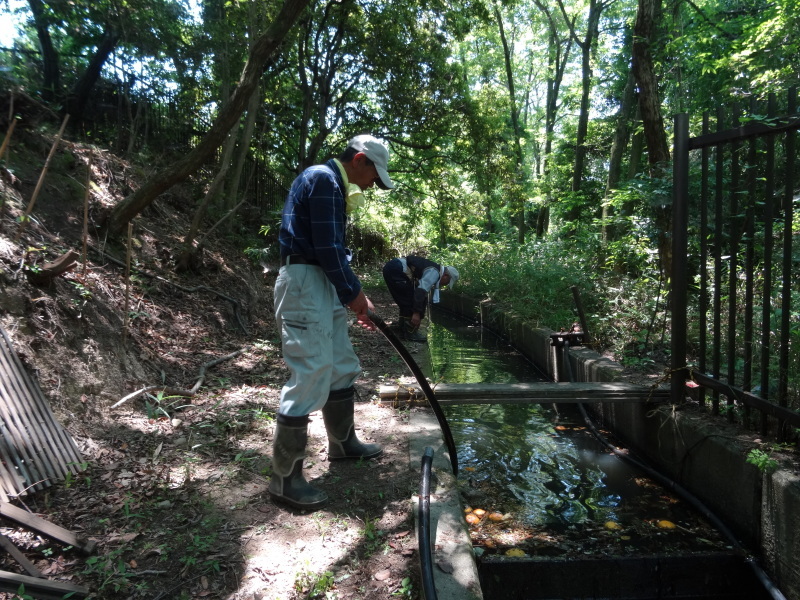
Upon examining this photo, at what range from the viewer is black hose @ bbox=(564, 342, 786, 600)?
278 cm

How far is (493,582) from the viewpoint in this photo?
2.88m

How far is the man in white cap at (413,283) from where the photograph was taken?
762cm

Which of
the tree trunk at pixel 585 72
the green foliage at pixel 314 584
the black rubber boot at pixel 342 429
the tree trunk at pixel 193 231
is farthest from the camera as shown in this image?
the tree trunk at pixel 585 72

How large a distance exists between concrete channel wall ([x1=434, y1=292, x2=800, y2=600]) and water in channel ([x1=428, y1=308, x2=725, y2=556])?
0.19 metres

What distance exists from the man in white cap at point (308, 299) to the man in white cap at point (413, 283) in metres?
4.69

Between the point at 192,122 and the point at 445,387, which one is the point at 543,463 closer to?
the point at 445,387

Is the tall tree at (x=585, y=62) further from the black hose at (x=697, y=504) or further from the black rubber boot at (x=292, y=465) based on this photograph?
the black rubber boot at (x=292, y=465)

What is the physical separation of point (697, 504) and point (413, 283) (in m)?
5.02

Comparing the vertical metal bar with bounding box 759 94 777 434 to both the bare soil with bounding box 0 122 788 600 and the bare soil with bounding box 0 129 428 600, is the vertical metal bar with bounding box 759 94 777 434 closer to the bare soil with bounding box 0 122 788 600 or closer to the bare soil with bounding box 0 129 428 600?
the bare soil with bounding box 0 122 788 600

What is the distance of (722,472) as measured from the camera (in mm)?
3393

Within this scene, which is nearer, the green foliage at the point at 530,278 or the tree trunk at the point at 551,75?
the green foliage at the point at 530,278

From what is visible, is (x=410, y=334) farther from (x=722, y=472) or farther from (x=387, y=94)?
(x=387, y=94)

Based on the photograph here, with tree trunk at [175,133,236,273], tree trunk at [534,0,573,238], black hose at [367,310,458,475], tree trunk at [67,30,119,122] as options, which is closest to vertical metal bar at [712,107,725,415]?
black hose at [367,310,458,475]

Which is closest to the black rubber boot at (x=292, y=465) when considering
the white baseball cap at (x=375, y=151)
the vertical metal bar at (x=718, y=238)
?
the white baseball cap at (x=375, y=151)
